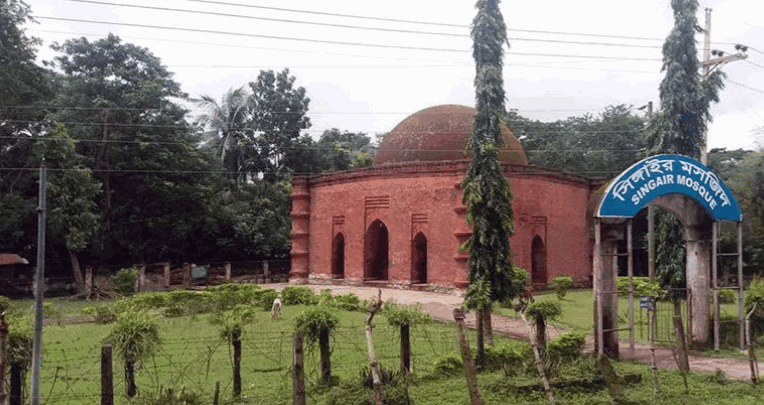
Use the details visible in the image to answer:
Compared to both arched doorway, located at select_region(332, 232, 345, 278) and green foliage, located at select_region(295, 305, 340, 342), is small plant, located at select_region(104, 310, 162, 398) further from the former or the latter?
arched doorway, located at select_region(332, 232, 345, 278)

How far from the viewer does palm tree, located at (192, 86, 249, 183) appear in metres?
33.0

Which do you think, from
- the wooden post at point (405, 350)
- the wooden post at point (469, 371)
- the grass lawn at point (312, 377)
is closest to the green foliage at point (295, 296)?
the grass lawn at point (312, 377)

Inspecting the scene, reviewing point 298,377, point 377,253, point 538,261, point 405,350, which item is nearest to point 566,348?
point 405,350

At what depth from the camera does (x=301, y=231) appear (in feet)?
83.0

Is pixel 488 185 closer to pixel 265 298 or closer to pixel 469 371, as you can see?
pixel 469 371

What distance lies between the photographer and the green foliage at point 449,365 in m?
8.59

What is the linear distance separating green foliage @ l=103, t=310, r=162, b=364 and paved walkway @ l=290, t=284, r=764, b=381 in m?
6.32

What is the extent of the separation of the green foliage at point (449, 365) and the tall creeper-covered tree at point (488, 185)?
99.8 inches

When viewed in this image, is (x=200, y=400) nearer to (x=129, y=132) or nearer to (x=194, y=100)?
(x=129, y=132)

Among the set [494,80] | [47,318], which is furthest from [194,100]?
[494,80]

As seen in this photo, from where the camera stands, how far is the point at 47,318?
15312 mm

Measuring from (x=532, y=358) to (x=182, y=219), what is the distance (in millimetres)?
20965

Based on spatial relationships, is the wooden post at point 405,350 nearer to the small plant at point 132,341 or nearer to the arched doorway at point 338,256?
the small plant at point 132,341

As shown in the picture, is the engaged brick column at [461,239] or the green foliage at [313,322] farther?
the engaged brick column at [461,239]
